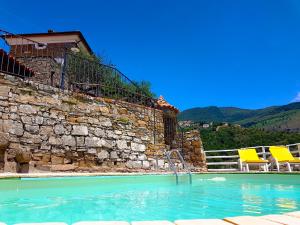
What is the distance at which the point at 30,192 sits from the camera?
4.75m

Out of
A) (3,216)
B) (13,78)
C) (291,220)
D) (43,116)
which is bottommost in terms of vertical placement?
(3,216)

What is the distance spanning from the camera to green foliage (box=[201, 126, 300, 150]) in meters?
19.3

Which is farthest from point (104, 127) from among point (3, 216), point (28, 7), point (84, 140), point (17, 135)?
point (28, 7)

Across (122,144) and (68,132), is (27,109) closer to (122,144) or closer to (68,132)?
(68,132)

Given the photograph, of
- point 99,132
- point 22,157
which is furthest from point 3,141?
point 99,132

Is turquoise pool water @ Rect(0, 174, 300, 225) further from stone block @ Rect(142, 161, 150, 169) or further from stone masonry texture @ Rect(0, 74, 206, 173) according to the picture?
stone block @ Rect(142, 161, 150, 169)

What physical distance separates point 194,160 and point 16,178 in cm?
882

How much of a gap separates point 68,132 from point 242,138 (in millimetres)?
15283

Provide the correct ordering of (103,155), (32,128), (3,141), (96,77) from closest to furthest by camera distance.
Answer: (3,141), (32,128), (103,155), (96,77)

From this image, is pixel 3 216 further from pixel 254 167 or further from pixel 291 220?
pixel 254 167

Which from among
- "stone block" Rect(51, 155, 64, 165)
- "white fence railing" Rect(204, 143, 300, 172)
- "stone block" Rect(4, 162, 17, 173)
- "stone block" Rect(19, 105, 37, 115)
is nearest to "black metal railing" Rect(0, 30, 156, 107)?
"stone block" Rect(19, 105, 37, 115)

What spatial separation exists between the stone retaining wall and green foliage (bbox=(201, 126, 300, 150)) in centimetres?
958

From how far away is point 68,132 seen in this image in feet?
26.9

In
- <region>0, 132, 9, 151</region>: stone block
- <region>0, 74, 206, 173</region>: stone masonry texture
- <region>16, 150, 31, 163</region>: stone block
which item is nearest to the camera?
<region>0, 132, 9, 151</region>: stone block
